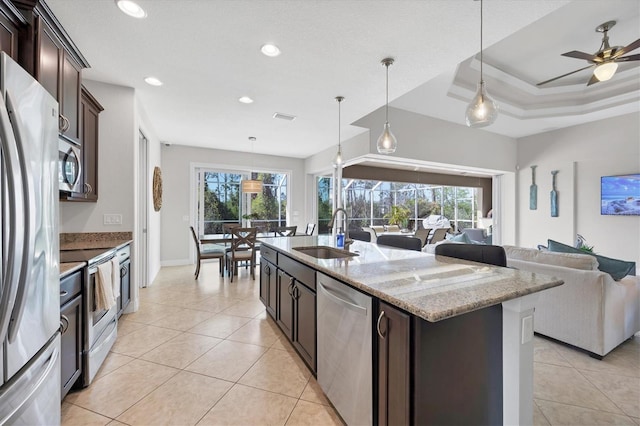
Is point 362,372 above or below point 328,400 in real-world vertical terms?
above

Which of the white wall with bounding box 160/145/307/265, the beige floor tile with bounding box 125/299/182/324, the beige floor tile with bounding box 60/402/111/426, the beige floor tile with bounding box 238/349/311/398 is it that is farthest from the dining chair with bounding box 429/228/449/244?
the beige floor tile with bounding box 60/402/111/426

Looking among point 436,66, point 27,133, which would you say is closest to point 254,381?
point 27,133

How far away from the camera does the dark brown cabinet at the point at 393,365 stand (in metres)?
1.09

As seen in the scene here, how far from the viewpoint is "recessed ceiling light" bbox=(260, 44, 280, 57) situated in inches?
93.4

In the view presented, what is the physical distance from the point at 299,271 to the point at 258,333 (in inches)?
43.1

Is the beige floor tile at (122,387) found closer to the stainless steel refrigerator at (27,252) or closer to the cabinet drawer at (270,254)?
the stainless steel refrigerator at (27,252)

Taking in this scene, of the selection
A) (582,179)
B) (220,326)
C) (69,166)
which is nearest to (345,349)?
(220,326)

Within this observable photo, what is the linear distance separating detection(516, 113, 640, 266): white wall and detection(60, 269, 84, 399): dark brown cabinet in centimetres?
757

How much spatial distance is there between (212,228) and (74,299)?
479cm

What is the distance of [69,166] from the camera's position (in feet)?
7.30

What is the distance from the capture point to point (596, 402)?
5.77 ft

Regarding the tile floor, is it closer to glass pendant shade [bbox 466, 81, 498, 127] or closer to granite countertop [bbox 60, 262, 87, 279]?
granite countertop [bbox 60, 262, 87, 279]

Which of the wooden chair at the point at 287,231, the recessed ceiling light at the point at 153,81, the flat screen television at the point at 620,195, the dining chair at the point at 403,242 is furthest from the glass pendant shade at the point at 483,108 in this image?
the flat screen television at the point at 620,195

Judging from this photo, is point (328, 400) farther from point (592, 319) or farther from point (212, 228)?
point (212, 228)
